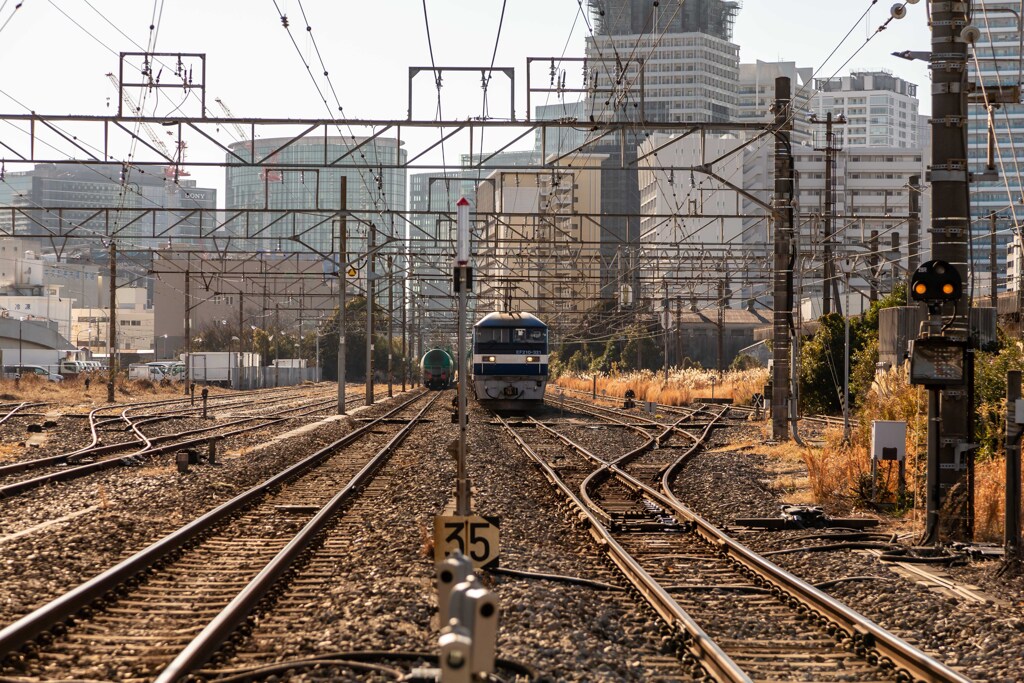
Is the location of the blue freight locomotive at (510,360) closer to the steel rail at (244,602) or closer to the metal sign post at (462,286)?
the steel rail at (244,602)

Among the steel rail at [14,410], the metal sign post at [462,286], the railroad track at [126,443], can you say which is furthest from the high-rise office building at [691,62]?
the metal sign post at [462,286]

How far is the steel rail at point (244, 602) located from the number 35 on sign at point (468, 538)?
4.68 ft

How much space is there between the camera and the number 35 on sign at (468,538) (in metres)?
8.66

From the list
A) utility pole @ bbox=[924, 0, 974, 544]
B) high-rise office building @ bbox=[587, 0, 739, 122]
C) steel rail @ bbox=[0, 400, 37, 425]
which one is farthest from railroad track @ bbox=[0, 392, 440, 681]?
high-rise office building @ bbox=[587, 0, 739, 122]

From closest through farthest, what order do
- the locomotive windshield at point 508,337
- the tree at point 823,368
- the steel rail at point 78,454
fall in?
the steel rail at point 78,454, the tree at point 823,368, the locomotive windshield at point 508,337

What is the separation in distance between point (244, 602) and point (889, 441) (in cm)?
849

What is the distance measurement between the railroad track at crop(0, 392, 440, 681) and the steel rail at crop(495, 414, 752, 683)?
287 cm

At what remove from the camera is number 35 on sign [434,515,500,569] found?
28.4ft

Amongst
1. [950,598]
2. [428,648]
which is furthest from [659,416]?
[428,648]

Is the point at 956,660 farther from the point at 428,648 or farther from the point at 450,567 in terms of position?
the point at 450,567

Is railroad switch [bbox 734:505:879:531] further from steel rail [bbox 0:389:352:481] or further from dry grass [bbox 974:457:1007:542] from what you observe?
steel rail [bbox 0:389:352:481]

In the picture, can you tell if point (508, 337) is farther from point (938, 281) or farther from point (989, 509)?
point (938, 281)

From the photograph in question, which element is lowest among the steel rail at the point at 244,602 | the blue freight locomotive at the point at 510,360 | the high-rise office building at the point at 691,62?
the steel rail at the point at 244,602

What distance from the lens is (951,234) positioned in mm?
12312
